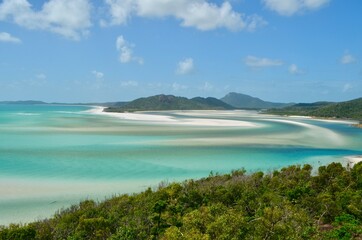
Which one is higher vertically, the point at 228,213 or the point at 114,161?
the point at 228,213

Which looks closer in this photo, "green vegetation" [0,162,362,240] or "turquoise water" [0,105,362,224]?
"green vegetation" [0,162,362,240]

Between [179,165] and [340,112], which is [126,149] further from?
[340,112]

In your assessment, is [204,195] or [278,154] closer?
[204,195]

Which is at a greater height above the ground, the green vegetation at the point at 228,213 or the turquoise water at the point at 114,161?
the green vegetation at the point at 228,213

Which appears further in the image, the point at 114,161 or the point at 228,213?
the point at 114,161

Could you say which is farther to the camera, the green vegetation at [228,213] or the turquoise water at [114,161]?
the turquoise water at [114,161]

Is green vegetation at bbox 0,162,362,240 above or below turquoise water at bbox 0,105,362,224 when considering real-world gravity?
above

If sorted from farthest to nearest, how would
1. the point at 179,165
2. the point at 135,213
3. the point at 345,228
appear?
the point at 179,165 < the point at 135,213 < the point at 345,228

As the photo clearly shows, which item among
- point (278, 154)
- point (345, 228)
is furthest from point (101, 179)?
point (278, 154)
